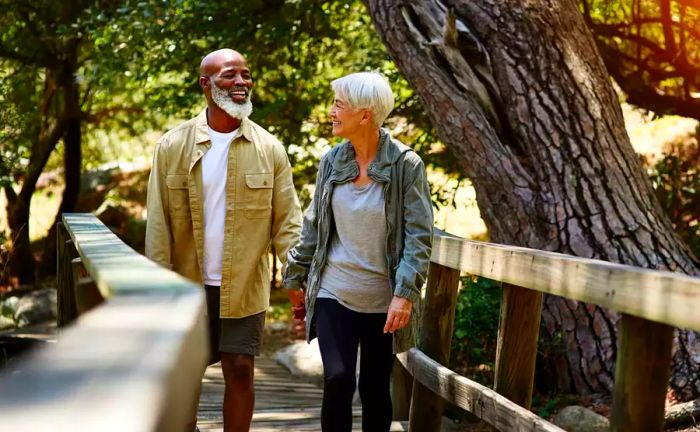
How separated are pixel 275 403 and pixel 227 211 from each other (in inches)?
110

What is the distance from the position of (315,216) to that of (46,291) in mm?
12752

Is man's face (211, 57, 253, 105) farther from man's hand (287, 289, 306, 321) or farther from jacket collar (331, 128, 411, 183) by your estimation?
man's hand (287, 289, 306, 321)

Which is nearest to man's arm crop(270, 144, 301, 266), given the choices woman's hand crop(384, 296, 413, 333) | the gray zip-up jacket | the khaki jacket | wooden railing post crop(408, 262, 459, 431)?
the khaki jacket

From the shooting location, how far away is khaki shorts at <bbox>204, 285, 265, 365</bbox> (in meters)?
4.72

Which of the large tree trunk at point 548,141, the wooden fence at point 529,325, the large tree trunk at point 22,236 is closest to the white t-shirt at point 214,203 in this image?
the wooden fence at point 529,325

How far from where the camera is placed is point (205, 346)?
241 cm

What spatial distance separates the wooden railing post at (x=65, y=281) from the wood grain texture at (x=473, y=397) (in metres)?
1.57

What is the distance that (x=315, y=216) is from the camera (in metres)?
4.26

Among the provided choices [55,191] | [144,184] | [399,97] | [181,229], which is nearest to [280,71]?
[399,97]

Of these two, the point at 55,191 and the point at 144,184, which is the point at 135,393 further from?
the point at 55,191

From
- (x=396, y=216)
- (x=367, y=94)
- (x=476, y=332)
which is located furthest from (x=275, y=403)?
(x=367, y=94)

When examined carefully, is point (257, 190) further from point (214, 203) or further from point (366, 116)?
point (366, 116)

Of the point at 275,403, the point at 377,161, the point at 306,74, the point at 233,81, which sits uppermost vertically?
the point at 306,74

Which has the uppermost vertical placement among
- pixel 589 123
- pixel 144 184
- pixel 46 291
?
pixel 589 123
